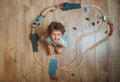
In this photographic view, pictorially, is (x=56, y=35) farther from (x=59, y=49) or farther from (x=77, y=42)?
(x=77, y=42)

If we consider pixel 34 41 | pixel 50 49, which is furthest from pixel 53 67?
pixel 34 41

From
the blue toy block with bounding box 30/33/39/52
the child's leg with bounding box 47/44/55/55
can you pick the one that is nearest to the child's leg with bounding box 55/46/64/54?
the child's leg with bounding box 47/44/55/55

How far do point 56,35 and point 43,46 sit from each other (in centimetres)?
30

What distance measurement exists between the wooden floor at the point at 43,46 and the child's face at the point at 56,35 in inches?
9.9

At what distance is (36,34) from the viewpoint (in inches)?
95.7

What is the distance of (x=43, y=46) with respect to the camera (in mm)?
2445

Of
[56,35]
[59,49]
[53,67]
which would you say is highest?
[56,35]

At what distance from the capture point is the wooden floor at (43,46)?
2.43 m

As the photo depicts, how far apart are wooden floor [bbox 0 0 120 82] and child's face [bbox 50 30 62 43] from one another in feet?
0.82

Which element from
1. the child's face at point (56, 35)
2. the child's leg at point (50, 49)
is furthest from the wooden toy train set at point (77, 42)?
the child's face at point (56, 35)

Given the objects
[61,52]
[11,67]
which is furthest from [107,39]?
[11,67]

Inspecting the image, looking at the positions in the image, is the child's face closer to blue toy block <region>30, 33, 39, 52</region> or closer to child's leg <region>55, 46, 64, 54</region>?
child's leg <region>55, 46, 64, 54</region>

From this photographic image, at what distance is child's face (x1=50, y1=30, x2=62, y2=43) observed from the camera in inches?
86.7

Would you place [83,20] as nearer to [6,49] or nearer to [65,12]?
[65,12]
